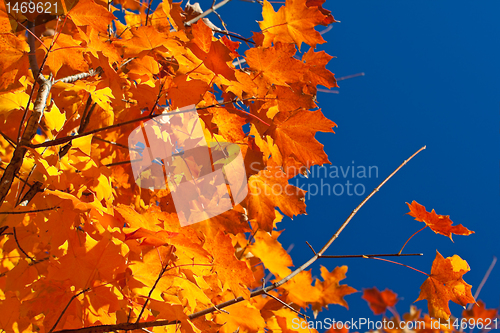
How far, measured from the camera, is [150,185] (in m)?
1.44

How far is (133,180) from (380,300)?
200 inches

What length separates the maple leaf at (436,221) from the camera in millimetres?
1499

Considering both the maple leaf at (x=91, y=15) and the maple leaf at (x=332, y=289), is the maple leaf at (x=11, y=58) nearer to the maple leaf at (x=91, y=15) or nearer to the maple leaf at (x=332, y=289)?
the maple leaf at (x=91, y=15)

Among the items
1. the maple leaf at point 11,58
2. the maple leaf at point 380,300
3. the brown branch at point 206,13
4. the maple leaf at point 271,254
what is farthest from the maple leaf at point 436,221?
the maple leaf at point 380,300

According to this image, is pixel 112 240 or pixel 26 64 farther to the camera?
pixel 26 64

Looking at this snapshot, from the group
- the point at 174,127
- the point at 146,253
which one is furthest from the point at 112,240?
the point at 174,127

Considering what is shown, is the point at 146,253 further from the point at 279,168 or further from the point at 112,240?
the point at 279,168

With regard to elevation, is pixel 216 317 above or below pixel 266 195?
below

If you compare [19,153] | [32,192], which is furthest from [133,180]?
[19,153]

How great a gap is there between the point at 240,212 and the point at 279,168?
0.31 m

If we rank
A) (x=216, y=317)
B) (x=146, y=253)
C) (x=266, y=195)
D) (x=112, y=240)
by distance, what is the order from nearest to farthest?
(x=112, y=240) → (x=146, y=253) → (x=266, y=195) → (x=216, y=317)

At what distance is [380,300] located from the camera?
5.18 m

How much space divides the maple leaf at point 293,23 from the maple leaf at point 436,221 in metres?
0.97

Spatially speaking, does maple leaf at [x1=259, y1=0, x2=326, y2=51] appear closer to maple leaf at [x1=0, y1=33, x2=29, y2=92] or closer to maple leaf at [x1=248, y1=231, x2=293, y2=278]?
maple leaf at [x1=0, y1=33, x2=29, y2=92]
